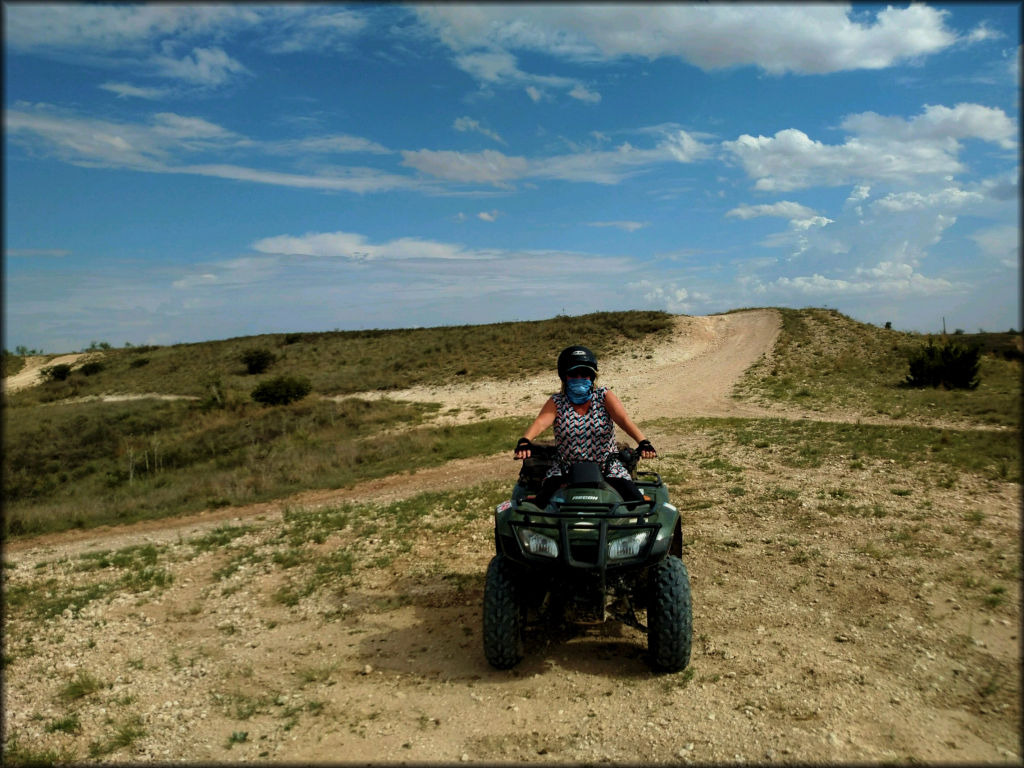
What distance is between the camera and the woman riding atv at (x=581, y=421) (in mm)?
5539

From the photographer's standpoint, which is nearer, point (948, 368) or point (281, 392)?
point (948, 368)

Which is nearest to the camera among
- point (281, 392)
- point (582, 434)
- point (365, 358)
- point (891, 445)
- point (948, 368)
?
point (582, 434)

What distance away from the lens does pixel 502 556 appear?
509cm

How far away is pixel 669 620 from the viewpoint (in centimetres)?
464

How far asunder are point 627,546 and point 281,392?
28696 millimetres

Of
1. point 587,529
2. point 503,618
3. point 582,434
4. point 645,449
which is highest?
point 582,434

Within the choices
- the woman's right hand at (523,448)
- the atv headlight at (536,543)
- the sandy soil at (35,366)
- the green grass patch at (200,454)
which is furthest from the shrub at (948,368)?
the sandy soil at (35,366)

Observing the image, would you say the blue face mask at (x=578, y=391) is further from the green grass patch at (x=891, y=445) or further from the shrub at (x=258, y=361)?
the shrub at (x=258, y=361)

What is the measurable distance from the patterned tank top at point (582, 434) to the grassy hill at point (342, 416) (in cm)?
796

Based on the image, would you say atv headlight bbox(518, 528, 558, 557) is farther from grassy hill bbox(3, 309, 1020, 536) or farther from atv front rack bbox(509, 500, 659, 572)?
grassy hill bbox(3, 309, 1020, 536)

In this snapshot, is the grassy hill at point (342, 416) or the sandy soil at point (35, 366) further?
the sandy soil at point (35, 366)

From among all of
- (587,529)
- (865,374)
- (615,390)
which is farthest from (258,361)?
(587,529)

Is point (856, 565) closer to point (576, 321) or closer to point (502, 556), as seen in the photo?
point (502, 556)

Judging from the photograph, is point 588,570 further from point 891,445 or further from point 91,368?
point 91,368
